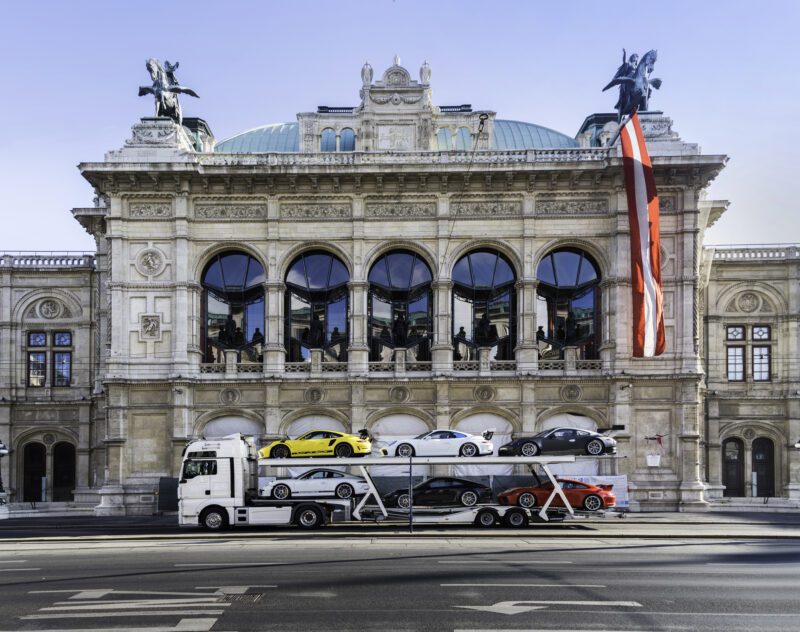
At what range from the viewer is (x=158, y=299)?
44.0 metres

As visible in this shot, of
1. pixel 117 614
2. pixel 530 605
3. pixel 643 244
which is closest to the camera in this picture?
pixel 117 614

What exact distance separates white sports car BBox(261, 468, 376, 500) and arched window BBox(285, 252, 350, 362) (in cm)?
1190

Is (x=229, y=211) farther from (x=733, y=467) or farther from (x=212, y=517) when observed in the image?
(x=733, y=467)

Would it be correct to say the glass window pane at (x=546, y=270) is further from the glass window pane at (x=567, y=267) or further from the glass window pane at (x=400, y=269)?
the glass window pane at (x=400, y=269)

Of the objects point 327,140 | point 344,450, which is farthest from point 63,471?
point 344,450

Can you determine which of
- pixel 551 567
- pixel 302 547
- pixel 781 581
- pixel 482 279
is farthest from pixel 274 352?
pixel 781 581

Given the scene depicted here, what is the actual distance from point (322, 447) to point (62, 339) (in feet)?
90.6

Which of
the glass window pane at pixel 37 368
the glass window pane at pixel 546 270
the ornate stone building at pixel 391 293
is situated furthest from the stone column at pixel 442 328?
the glass window pane at pixel 37 368

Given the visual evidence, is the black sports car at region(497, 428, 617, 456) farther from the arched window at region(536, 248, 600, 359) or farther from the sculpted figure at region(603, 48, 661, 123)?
the sculpted figure at region(603, 48, 661, 123)

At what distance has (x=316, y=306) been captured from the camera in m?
45.0

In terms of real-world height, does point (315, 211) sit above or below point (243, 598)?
above

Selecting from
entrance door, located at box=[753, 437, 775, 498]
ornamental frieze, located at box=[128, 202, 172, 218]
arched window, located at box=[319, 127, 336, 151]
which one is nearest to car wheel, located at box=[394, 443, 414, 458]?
ornamental frieze, located at box=[128, 202, 172, 218]

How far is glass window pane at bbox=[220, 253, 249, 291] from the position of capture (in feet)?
148

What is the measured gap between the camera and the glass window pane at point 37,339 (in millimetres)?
54969
